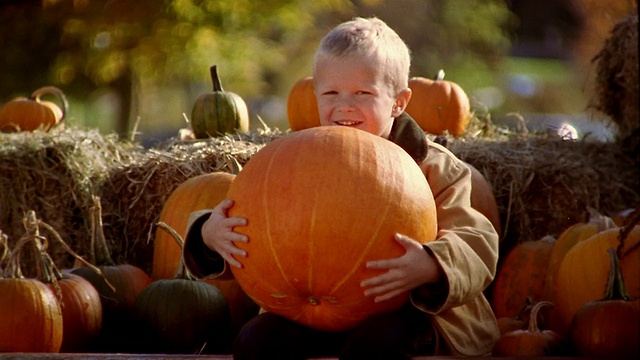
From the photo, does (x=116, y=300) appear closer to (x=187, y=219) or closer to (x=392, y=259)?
(x=187, y=219)

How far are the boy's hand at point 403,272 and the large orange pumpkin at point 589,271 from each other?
1221 millimetres

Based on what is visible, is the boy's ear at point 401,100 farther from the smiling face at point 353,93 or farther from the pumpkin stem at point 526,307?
the pumpkin stem at point 526,307

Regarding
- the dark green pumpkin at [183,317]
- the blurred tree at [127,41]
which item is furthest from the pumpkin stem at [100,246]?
the blurred tree at [127,41]

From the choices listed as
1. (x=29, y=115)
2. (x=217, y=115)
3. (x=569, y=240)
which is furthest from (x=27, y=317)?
(x=29, y=115)

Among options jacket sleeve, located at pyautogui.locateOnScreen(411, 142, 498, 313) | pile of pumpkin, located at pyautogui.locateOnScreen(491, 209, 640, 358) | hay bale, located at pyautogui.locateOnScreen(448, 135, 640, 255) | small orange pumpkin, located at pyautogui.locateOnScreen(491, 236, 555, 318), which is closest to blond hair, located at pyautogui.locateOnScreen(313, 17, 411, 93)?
jacket sleeve, located at pyautogui.locateOnScreen(411, 142, 498, 313)

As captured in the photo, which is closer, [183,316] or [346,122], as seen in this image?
[346,122]

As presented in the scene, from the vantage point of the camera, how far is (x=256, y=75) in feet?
48.2

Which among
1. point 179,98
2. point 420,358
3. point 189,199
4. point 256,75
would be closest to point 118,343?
point 189,199

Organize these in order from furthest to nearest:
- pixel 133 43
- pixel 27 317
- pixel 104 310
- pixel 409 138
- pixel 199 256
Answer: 1. pixel 133 43
2. pixel 104 310
3. pixel 27 317
4. pixel 409 138
5. pixel 199 256

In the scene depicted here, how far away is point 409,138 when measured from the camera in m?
2.89

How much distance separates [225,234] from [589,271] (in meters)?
1.62

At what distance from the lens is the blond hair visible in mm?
2771

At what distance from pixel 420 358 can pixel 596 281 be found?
116 centimetres

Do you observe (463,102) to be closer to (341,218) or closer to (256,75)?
(341,218)
